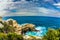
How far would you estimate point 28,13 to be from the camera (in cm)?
495

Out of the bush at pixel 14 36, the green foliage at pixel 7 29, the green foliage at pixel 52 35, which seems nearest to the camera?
the green foliage at pixel 52 35

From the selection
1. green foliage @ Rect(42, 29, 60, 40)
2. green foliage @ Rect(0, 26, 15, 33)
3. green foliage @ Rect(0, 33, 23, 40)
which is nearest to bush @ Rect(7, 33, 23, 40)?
green foliage @ Rect(0, 33, 23, 40)

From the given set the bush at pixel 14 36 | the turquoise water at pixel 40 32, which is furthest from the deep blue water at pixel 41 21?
the bush at pixel 14 36

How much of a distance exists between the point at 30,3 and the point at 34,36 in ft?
2.47

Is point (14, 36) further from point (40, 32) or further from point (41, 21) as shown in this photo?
point (41, 21)

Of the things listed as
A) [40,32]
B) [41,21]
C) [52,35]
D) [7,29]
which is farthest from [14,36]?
[52,35]

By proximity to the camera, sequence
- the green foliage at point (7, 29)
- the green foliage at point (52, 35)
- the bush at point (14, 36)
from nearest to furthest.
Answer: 1. the green foliage at point (52, 35)
2. the bush at point (14, 36)
3. the green foliage at point (7, 29)

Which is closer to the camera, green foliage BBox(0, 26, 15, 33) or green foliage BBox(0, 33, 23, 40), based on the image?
green foliage BBox(0, 33, 23, 40)

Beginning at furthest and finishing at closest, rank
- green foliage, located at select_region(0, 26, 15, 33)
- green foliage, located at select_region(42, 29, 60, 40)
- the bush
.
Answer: green foliage, located at select_region(0, 26, 15, 33) < the bush < green foliage, located at select_region(42, 29, 60, 40)

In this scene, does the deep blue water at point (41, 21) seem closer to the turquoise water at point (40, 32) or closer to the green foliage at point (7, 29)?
the turquoise water at point (40, 32)

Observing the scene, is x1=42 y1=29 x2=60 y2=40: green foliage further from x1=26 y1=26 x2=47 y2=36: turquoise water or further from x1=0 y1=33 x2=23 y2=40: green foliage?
x1=0 y1=33 x2=23 y2=40: green foliage

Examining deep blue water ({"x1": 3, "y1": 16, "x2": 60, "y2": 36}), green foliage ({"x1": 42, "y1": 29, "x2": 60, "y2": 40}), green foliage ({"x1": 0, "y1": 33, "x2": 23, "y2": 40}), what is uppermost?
deep blue water ({"x1": 3, "y1": 16, "x2": 60, "y2": 36})

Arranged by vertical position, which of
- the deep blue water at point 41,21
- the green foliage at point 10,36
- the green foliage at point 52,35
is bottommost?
the green foliage at point 10,36

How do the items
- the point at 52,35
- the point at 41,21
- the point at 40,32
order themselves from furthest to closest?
the point at 41,21, the point at 40,32, the point at 52,35
